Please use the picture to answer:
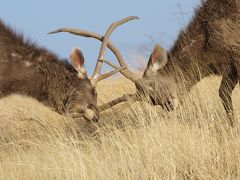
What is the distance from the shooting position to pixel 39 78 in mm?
9297

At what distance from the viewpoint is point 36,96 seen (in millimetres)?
9344

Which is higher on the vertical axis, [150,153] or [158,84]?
[150,153]

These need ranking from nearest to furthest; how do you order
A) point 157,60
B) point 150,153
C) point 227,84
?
point 150,153, point 227,84, point 157,60

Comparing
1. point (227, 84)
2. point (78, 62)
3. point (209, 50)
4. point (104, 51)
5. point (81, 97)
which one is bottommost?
point (81, 97)

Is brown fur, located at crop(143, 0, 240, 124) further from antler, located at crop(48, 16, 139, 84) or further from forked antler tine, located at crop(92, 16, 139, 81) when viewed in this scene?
forked antler tine, located at crop(92, 16, 139, 81)

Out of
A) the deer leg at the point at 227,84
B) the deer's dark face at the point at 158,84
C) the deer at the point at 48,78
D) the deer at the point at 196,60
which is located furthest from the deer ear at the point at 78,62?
the deer leg at the point at 227,84

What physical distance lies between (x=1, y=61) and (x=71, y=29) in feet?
4.06

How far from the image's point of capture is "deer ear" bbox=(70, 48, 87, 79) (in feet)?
29.9

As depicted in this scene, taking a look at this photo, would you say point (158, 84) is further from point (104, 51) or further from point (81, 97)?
point (81, 97)

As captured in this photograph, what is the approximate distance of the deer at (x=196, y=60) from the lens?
991cm

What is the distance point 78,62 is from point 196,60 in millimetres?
2216

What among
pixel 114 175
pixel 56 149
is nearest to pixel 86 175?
pixel 114 175

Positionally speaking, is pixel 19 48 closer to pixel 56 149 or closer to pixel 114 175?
pixel 56 149

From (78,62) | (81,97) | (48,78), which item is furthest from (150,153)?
(48,78)
